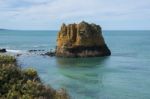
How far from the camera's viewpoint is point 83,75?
2512 inches

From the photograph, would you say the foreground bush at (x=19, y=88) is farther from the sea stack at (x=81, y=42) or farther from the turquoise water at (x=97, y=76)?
the sea stack at (x=81, y=42)

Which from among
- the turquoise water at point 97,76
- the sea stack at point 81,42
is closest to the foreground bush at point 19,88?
the turquoise water at point 97,76

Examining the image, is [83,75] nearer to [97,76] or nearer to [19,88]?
[97,76]

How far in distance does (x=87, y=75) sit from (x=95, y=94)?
17.6 meters

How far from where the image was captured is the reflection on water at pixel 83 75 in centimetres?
4817

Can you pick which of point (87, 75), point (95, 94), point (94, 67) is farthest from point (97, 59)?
point (95, 94)

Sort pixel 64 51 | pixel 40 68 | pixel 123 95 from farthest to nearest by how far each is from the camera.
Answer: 1. pixel 64 51
2. pixel 40 68
3. pixel 123 95

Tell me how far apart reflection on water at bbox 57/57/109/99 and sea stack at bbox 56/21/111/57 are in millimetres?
4319

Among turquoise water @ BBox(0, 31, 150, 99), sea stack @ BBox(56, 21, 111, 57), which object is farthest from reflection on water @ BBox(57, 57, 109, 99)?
sea stack @ BBox(56, 21, 111, 57)

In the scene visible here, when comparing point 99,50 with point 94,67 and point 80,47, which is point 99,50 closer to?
point 80,47

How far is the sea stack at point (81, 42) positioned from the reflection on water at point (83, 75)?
4.32m

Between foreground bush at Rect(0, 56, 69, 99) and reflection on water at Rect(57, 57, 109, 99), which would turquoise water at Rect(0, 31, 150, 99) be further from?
foreground bush at Rect(0, 56, 69, 99)

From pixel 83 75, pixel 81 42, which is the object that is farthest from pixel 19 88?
pixel 81 42

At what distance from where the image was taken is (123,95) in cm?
4616
